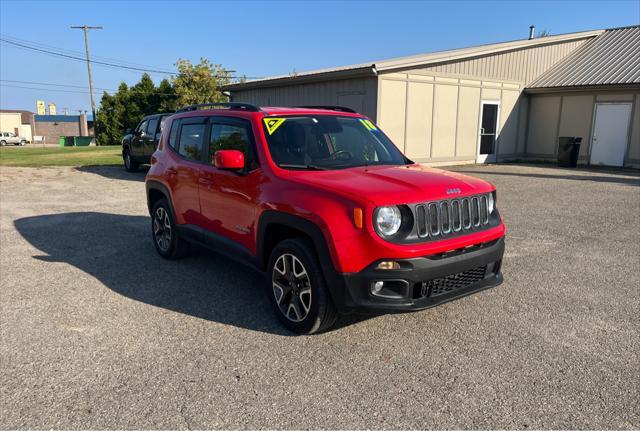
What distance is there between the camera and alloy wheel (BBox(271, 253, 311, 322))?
3.74 m

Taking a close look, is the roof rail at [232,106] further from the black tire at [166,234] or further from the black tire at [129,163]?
the black tire at [129,163]

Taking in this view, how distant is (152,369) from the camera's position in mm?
3316

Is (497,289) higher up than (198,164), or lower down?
lower down

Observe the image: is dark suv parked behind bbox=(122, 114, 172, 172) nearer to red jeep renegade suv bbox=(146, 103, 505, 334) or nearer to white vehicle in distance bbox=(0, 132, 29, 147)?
red jeep renegade suv bbox=(146, 103, 505, 334)

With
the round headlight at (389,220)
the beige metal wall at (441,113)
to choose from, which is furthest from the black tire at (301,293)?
the beige metal wall at (441,113)

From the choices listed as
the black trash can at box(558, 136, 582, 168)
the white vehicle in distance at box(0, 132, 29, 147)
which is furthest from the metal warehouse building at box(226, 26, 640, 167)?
the white vehicle in distance at box(0, 132, 29, 147)

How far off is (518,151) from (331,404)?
20.1m

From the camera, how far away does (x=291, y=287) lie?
3.86m

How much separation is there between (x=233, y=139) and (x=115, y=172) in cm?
1311

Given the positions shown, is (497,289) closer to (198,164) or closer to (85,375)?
(198,164)

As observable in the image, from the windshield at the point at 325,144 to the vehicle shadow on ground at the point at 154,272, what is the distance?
55.0 inches

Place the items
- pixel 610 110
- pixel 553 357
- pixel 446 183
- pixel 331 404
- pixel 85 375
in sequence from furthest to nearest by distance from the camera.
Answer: pixel 610 110 < pixel 446 183 < pixel 553 357 < pixel 85 375 < pixel 331 404

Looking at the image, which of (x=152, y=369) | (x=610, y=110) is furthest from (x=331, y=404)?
(x=610, y=110)

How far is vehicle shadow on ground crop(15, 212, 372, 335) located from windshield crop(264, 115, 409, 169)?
1.40 metres
